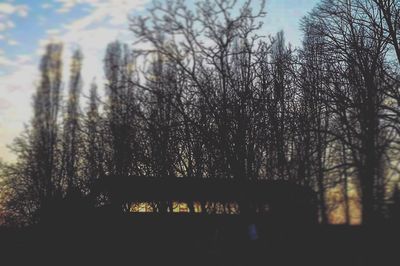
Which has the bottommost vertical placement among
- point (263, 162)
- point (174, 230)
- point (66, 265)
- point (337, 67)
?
point (66, 265)

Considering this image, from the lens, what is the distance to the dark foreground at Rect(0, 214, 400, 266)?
444 inches

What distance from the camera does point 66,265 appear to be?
14945 mm

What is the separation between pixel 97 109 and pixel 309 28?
37.2 ft

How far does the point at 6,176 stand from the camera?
81.8ft

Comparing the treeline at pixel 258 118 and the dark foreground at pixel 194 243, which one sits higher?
the treeline at pixel 258 118

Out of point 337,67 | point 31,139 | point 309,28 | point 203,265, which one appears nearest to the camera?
point 203,265

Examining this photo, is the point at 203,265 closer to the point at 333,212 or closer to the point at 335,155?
the point at 333,212

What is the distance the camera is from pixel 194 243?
14.9 meters

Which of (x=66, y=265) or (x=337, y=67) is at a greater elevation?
(x=337, y=67)

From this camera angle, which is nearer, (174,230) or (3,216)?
(174,230)

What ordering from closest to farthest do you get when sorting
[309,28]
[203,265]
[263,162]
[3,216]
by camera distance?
[203,265], [263,162], [309,28], [3,216]

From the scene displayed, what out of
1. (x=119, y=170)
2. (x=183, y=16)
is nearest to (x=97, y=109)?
(x=119, y=170)

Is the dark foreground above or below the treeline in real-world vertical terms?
below

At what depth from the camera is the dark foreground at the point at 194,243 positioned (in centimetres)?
1128
